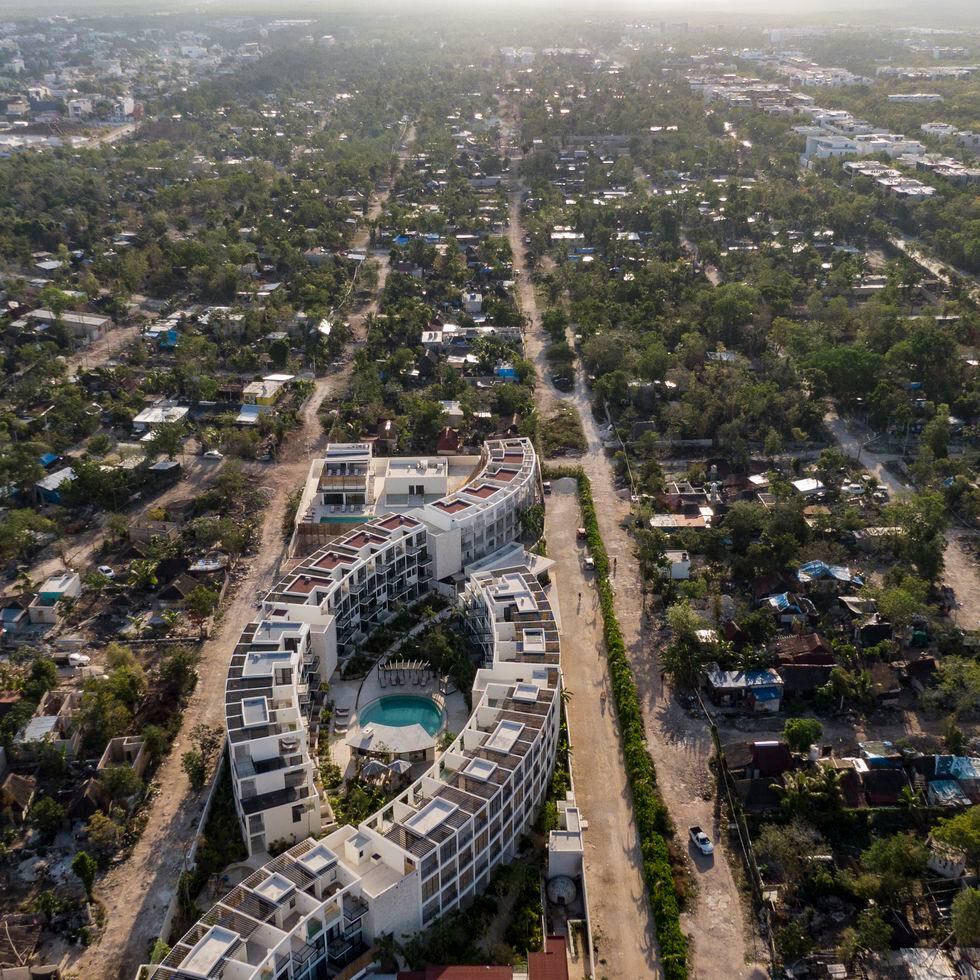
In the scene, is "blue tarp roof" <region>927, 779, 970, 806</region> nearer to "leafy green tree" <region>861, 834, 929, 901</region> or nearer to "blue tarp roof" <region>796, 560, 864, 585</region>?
"leafy green tree" <region>861, 834, 929, 901</region>

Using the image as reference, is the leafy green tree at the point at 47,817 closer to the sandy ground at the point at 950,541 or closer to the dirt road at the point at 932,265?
the sandy ground at the point at 950,541

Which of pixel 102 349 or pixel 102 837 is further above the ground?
pixel 102 837

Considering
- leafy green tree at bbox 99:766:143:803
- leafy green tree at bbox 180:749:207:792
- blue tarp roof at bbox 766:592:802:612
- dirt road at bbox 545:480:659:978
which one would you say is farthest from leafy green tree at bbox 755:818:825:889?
leafy green tree at bbox 99:766:143:803

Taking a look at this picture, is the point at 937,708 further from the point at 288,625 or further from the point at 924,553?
the point at 288,625

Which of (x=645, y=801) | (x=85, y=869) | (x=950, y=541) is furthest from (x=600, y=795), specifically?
(x=950, y=541)

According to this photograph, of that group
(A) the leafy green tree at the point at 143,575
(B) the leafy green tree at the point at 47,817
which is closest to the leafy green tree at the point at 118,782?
(B) the leafy green tree at the point at 47,817

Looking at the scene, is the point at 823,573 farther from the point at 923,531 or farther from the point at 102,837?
the point at 102,837
